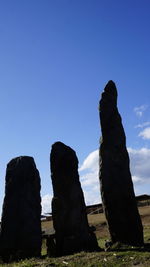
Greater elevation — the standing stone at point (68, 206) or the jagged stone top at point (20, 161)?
the jagged stone top at point (20, 161)

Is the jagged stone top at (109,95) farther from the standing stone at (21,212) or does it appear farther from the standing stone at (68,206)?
the standing stone at (21,212)

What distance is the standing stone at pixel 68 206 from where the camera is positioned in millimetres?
18938

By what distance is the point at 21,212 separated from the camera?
19.8m

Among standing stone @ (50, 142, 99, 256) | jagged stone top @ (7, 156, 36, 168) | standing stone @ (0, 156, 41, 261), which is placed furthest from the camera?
jagged stone top @ (7, 156, 36, 168)

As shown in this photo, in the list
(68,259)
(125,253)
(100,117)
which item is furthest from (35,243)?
(100,117)

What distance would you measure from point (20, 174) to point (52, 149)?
84.7 inches

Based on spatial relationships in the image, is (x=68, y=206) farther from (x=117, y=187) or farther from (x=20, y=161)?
A: (x=20, y=161)

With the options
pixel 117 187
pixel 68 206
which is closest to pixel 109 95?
pixel 117 187

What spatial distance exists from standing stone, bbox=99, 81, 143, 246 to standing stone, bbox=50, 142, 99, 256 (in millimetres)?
1591

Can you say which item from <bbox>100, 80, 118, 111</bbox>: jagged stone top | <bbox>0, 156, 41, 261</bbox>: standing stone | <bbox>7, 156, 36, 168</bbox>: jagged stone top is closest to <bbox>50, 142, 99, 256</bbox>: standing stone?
<bbox>0, 156, 41, 261</bbox>: standing stone

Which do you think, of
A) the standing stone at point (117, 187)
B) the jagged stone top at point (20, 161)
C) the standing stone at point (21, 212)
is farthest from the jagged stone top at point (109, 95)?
the standing stone at point (21, 212)

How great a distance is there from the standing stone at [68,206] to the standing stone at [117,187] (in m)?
1.59

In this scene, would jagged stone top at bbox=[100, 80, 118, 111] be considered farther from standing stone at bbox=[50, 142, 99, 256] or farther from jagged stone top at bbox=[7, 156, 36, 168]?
jagged stone top at bbox=[7, 156, 36, 168]

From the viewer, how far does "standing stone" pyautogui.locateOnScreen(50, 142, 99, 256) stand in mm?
18938
